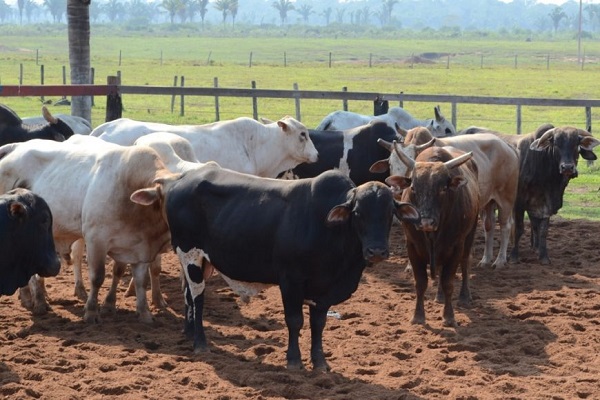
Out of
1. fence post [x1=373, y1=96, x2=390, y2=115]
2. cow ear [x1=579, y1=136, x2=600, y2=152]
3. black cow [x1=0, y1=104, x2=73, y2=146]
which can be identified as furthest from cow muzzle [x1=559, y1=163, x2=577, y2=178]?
fence post [x1=373, y1=96, x2=390, y2=115]

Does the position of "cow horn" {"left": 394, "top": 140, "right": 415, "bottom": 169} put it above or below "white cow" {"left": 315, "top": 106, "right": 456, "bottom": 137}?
above

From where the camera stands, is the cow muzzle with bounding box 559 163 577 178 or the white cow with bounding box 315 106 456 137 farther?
the white cow with bounding box 315 106 456 137

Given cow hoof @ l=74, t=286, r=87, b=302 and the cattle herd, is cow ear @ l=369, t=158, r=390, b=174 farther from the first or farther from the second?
cow hoof @ l=74, t=286, r=87, b=302

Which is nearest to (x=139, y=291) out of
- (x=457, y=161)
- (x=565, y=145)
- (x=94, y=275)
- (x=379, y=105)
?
(x=94, y=275)

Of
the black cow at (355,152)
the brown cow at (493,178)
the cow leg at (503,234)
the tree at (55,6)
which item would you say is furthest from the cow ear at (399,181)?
the tree at (55,6)

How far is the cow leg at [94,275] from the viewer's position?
28.0 ft

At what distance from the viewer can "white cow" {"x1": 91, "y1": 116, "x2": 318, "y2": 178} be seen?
1108 cm

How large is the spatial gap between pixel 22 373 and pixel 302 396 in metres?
1.93

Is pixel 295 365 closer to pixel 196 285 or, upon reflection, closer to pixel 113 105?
pixel 196 285

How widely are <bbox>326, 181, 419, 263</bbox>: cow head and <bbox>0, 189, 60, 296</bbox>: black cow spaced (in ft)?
6.57

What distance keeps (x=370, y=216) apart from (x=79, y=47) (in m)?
9.79

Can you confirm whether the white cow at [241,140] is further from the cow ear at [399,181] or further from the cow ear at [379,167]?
the cow ear at [399,181]

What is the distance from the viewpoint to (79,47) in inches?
609

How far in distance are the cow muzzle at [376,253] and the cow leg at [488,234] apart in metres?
5.21
